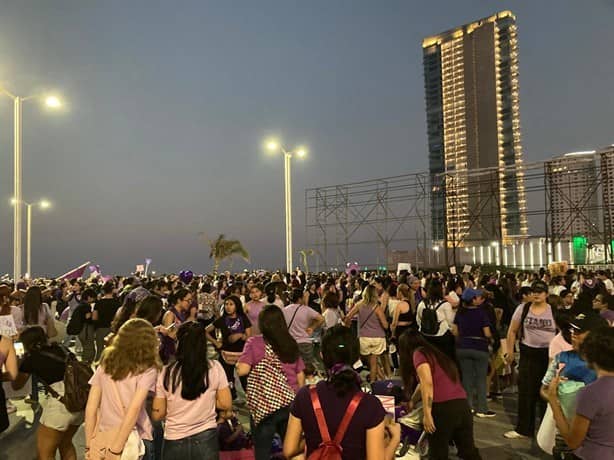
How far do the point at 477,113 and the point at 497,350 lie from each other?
73.7m

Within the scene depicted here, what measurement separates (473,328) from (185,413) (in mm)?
4530

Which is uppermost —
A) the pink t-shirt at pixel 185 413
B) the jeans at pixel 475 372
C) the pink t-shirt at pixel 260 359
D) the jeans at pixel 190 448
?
the pink t-shirt at pixel 260 359

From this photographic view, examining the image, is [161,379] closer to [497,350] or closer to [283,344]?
[283,344]

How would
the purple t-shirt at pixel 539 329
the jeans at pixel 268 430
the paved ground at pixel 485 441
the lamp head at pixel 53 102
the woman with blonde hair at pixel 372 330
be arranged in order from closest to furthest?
the jeans at pixel 268 430, the paved ground at pixel 485 441, the purple t-shirt at pixel 539 329, the woman with blonde hair at pixel 372 330, the lamp head at pixel 53 102

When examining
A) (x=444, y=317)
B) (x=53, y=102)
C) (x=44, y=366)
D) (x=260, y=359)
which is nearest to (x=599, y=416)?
(x=260, y=359)

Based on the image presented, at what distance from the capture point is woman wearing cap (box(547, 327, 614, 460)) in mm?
2900

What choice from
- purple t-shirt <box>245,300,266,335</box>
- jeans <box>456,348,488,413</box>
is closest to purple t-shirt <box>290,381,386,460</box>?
jeans <box>456,348,488,413</box>

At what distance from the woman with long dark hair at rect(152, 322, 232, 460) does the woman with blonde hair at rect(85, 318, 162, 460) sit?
142 millimetres

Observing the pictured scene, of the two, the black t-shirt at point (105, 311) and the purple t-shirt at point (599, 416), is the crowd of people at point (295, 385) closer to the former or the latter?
the purple t-shirt at point (599, 416)

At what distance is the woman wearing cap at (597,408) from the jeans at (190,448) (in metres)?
2.42

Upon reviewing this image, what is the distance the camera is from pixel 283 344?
4.38 meters

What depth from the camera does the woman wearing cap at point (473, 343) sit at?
6941 mm

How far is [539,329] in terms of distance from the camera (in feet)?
20.2

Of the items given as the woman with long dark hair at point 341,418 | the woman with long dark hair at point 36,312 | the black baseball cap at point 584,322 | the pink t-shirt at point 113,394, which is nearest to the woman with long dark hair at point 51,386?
the pink t-shirt at point 113,394
